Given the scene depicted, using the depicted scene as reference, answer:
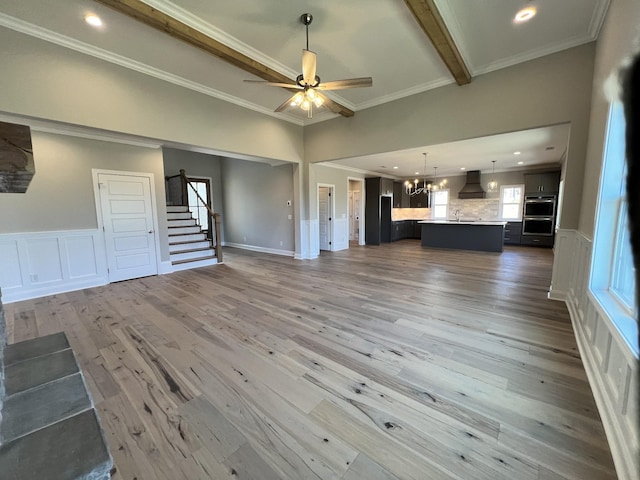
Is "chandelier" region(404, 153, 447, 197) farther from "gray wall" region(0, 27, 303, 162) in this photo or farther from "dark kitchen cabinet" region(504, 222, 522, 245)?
"gray wall" region(0, 27, 303, 162)

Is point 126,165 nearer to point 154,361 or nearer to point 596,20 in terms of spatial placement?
point 154,361

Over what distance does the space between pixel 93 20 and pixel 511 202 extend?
423 inches

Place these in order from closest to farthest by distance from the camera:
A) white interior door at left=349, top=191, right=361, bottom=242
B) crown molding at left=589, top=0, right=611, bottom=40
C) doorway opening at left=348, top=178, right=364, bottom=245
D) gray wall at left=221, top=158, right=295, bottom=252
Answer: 1. crown molding at left=589, top=0, right=611, bottom=40
2. gray wall at left=221, top=158, right=295, bottom=252
3. doorway opening at left=348, top=178, right=364, bottom=245
4. white interior door at left=349, top=191, right=361, bottom=242

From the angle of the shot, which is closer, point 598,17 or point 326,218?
point 598,17

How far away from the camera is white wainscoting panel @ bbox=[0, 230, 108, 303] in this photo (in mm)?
3930

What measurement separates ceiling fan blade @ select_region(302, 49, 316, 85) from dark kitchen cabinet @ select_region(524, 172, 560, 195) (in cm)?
830

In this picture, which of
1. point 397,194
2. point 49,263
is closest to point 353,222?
point 397,194

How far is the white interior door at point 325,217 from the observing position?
8125mm

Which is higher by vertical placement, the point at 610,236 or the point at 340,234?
the point at 610,236

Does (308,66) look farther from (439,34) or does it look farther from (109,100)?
(109,100)

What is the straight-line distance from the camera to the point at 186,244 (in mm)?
6383

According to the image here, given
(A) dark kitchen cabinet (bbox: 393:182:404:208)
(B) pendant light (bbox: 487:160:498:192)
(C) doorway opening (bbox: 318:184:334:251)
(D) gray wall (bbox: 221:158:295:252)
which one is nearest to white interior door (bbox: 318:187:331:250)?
(C) doorway opening (bbox: 318:184:334:251)

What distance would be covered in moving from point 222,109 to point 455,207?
8662 millimetres

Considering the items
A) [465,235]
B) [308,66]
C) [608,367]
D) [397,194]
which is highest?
[308,66]
